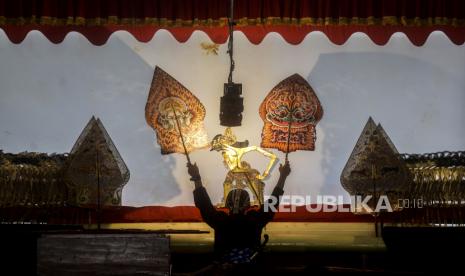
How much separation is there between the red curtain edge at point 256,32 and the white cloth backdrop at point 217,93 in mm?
90

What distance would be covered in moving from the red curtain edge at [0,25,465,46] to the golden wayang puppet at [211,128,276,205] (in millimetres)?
882

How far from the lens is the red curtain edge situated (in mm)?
5785

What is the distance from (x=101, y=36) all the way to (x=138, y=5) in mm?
426

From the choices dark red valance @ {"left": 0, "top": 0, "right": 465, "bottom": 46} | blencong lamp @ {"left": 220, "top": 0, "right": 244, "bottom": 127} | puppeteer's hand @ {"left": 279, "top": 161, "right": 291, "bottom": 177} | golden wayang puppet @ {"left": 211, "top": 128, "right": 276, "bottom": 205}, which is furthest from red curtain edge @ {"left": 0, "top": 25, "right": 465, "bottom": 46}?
puppeteer's hand @ {"left": 279, "top": 161, "right": 291, "bottom": 177}

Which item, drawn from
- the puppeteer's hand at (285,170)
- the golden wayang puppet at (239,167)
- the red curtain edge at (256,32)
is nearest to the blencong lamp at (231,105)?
the golden wayang puppet at (239,167)

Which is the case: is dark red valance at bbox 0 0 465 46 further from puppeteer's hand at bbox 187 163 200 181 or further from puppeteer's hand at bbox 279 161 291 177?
puppeteer's hand at bbox 187 163 200 181

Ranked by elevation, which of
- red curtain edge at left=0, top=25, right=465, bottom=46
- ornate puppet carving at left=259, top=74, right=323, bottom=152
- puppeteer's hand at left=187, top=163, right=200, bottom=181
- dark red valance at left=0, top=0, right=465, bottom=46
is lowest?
puppeteer's hand at left=187, top=163, right=200, bottom=181

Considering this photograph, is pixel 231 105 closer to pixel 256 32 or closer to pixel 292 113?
pixel 292 113

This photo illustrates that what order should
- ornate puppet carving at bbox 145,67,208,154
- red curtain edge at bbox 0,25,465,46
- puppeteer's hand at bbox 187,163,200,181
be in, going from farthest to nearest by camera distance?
ornate puppet carving at bbox 145,67,208,154 → red curtain edge at bbox 0,25,465,46 → puppeteer's hand at bbox 187,163,200,181

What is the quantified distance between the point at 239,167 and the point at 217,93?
0.69 m

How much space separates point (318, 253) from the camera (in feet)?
17.5

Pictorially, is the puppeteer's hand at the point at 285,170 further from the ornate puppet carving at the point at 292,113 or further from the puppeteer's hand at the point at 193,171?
the puppeteer's hand at the point at 193,171

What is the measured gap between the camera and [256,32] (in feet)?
19.2

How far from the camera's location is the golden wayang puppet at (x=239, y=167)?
18.8 ft
